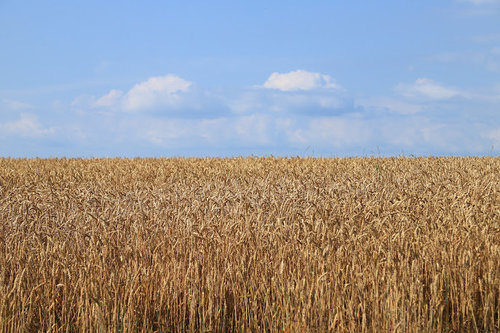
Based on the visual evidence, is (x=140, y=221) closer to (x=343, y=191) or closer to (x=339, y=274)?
(x=339, y=274)

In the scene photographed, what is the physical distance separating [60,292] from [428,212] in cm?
471

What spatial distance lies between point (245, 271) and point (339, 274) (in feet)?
2.92

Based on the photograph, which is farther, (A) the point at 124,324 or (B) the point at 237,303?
(B) the point at 237,303

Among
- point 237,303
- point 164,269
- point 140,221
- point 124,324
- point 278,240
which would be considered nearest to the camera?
point 124,324

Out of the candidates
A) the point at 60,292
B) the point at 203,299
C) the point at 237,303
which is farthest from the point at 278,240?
the point at 60,292

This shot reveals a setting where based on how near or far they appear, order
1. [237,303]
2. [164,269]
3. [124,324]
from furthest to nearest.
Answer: [164,269] < [237,303] < [124,324]

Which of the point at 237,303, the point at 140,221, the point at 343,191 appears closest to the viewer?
the point at 237,303

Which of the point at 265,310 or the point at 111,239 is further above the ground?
the point at 111,239

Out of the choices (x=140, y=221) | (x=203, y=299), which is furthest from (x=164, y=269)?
(x=140, y=221)

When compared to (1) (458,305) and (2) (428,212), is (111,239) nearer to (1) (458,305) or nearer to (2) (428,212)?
(1) (458,305)

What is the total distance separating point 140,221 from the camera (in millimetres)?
6172

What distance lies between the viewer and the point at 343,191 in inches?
321

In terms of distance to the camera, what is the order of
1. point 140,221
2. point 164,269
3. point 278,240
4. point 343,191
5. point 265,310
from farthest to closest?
point 343,191 → point 140,221 → point 278,240 → point 164,269 → point 265,310

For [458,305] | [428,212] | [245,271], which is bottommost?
[458,305]
